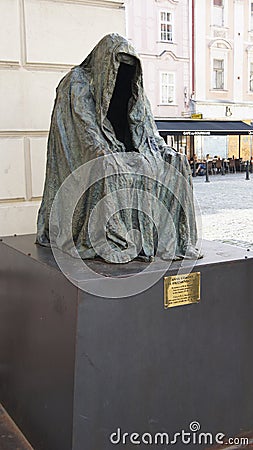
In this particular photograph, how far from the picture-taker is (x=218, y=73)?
25203 mm

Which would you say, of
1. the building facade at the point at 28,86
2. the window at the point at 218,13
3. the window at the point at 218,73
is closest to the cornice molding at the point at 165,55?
the window at the point at 218,73

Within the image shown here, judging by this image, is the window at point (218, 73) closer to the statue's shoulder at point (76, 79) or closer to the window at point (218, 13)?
the window at point (218, 13)

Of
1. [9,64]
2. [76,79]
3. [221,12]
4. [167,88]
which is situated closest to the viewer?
[76,79]

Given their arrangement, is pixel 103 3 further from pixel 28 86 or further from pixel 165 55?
pixel 165 55

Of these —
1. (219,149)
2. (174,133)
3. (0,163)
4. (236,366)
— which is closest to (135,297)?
(236,366)

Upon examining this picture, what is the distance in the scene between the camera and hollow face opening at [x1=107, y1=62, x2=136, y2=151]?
2.91 m

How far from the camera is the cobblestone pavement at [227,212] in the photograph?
7.61 meters

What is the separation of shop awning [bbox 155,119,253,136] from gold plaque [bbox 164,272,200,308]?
1531 centimetres

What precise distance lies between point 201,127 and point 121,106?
657 inches

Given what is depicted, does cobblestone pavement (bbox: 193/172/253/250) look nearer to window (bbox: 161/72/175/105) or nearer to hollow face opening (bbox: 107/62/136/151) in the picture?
hollow face opening (bbox: 107/62/136/151)

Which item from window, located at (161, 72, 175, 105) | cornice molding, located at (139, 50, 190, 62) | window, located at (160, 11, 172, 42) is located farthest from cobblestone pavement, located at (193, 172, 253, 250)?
window, located at (160, 11, 172, 42)

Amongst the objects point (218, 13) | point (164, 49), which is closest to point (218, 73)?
point (218, 13)

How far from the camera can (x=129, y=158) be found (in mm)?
2756

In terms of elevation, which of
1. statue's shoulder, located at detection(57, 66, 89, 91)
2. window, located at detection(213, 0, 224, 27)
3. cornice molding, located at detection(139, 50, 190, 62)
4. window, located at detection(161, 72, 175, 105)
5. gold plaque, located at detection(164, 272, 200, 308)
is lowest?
gold plaque, located at detection(164, 272, 200, 308)
